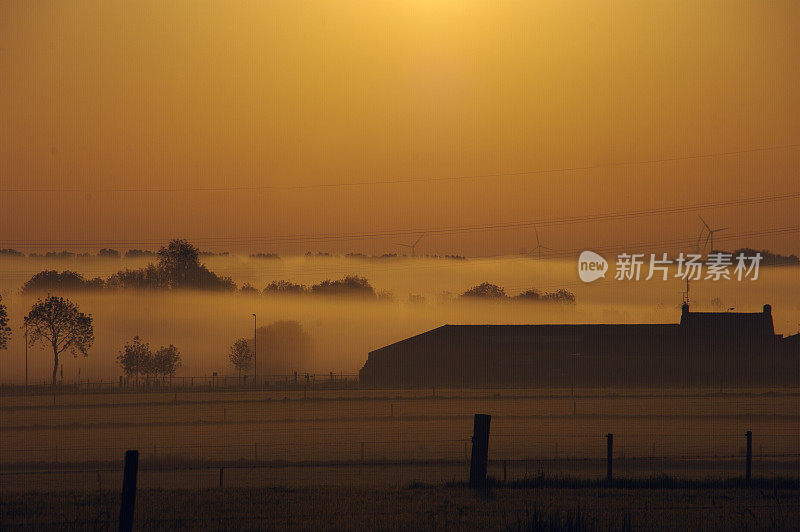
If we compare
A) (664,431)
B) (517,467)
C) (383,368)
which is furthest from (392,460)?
(383,368)

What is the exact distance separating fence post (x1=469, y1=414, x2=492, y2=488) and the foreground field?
424 millimetres

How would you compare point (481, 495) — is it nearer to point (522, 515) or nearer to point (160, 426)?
point (522, 515)

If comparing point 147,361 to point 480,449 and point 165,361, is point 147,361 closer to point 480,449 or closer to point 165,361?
point 165,361

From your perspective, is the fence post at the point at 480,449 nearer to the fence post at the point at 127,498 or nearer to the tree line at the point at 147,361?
the fence post at the point at 127,498

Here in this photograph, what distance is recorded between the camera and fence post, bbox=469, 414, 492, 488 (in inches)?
879

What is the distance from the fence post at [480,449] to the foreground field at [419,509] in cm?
42

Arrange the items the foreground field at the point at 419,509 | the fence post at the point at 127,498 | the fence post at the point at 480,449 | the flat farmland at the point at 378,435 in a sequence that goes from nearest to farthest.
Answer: the fence post at the point at 127,498, the foreground field at the point at 419,509, the fence post at the point at 480,449, the flat farmland at the point at 378,435

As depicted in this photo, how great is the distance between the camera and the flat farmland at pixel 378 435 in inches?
1320

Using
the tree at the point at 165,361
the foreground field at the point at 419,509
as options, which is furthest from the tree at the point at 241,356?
the foreground field at the point at 419,509

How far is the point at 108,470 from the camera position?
3575cm

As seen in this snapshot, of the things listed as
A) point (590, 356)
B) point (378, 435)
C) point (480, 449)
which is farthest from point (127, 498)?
point (590, 356)

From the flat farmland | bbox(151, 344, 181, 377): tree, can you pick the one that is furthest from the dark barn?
bbox(151, 344, 181, 377): tree

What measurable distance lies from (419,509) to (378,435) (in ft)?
90.1

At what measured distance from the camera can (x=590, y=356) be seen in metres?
89.3
